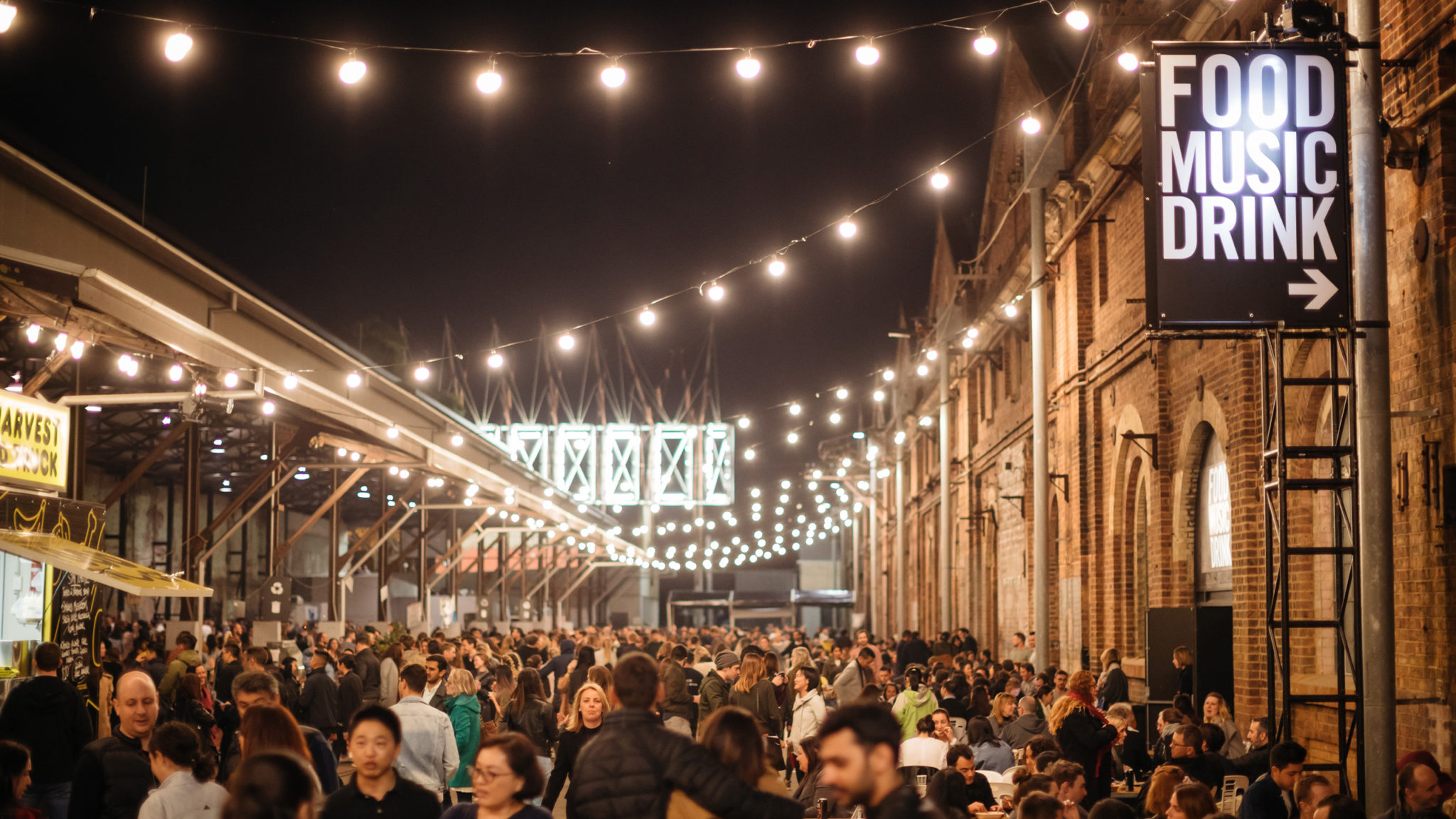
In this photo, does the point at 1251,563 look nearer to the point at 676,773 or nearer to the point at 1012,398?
the point at 676,773

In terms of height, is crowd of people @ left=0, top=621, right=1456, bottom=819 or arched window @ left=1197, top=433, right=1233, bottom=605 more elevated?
arched window @ left=1197, top=433, right=1233, bottom=605

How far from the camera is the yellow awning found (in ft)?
48.1

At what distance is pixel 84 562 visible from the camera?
15289mm

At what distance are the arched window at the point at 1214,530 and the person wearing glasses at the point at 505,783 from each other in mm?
11980

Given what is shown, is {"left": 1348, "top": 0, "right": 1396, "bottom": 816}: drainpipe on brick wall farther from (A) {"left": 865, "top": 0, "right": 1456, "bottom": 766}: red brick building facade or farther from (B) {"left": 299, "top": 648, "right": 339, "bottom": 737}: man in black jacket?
(B) {"left": 299, "top": 648, "right": 339, "bottom": 737}: man in black jacket

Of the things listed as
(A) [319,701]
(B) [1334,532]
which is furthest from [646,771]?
(A) [319,701]

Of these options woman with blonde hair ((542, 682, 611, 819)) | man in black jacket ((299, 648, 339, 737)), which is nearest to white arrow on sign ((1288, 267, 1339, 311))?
woman with blonde hair ((542, 682, 611, 819))

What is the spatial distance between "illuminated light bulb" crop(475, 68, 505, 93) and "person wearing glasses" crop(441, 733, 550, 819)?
7.85 m

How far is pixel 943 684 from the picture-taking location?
60.6 feet

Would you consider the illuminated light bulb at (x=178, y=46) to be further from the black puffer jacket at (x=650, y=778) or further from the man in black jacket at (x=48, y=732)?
the black puffer jacket at (x=650, y=778)

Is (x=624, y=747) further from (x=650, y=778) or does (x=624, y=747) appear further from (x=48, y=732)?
(x=48, y=732)

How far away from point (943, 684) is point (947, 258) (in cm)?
2326

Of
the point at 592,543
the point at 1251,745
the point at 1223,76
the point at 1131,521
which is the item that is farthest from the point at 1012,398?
the point at 592,543

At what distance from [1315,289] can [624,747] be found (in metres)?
6.74
